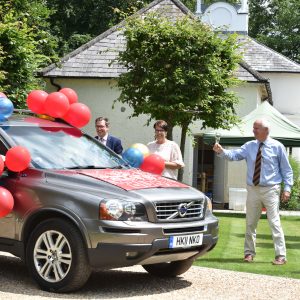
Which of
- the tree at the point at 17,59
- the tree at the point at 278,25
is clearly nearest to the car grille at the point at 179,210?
the tree at the point at 17,59

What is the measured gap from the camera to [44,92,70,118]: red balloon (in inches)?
377

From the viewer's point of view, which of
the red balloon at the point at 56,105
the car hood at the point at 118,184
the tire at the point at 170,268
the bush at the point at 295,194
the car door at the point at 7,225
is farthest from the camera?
the bush at the point at 295,194

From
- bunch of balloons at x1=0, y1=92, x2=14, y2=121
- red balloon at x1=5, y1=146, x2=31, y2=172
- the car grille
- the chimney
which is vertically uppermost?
the chimney

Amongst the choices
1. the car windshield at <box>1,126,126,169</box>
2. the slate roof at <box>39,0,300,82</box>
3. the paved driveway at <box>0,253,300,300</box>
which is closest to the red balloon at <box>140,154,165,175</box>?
the car windshield at <box>1,126,126,169</box>

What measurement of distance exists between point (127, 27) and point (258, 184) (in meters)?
9.99

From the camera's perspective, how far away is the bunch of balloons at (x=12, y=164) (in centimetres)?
778

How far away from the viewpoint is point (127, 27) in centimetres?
1927

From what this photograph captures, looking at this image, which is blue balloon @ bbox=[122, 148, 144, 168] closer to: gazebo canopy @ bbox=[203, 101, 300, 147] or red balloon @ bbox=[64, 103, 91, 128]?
red balloon @ bbox=[64, 103, 91, 128]

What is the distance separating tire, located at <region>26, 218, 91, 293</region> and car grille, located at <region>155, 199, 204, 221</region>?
86cm

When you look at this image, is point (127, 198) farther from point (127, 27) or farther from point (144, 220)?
point (127, 27)

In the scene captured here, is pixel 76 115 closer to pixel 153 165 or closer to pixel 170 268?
pixel 153 165

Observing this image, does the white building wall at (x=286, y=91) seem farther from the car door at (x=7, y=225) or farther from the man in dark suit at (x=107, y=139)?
the car door at (x=7, y=225)

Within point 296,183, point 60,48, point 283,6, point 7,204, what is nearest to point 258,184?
point 7,204

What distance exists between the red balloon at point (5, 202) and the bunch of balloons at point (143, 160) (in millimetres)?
2115
